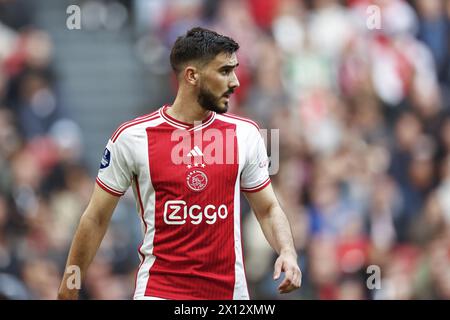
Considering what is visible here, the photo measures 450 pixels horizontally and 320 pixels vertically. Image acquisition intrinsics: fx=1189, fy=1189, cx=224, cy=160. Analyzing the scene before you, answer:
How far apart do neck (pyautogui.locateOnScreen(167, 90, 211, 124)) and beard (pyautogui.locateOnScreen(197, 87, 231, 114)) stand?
1.5 inches

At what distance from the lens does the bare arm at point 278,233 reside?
5898mm

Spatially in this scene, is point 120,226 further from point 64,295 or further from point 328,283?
point 64,295

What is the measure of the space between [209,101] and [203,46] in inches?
11.7

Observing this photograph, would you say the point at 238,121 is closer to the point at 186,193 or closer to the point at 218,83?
the point at 218,83

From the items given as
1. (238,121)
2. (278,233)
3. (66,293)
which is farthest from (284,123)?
(66,293)

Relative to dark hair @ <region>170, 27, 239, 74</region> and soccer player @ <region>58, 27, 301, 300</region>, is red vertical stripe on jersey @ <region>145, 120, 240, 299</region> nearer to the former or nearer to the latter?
soccer player @ <region>58, 27, 301, 300</region>

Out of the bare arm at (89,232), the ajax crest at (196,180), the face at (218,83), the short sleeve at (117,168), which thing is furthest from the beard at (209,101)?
the bare arm at (89,232)

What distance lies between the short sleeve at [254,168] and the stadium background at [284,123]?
14.8 feet

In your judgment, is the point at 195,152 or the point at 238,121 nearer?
the point at 195,152

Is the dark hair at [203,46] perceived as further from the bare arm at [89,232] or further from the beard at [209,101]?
the bare arm at [89,232]

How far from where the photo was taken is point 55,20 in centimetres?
1398

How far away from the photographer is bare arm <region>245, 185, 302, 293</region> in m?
5.90

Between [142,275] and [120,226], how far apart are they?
538 cm

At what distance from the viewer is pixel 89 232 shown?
20.8 ft
